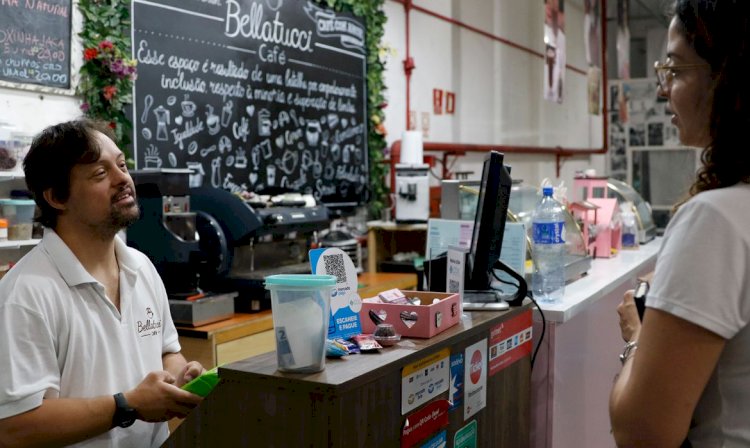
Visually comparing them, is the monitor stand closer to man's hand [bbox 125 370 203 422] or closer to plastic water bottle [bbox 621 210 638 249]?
man's hand [bbox 125 370 203 422]

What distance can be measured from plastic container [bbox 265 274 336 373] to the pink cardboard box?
388mm

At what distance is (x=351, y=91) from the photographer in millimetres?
5684

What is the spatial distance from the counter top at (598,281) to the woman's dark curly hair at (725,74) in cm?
110

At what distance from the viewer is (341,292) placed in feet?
5.84

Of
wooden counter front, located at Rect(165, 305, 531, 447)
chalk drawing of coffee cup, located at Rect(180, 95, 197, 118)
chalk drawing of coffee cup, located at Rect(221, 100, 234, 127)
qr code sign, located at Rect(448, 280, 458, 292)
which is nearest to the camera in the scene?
wooden counter front, located at Rect(165, 305, 531, 447)

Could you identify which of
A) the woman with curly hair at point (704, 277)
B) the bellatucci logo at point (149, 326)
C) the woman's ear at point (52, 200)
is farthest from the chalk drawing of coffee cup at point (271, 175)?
the woman with curly hair at point (704, 277)

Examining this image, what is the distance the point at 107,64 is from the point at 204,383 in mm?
2546

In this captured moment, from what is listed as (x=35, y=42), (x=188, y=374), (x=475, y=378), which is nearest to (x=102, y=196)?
(x=188, y=374)

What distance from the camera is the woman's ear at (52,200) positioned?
6.77 ft

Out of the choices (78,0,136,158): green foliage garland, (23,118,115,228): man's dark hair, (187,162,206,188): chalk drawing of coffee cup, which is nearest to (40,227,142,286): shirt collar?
(23,118,115,228): man's dark hair

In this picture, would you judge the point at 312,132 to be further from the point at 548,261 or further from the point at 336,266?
the point at 336,266

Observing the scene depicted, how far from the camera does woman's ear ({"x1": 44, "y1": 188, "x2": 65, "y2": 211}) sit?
6.77ft

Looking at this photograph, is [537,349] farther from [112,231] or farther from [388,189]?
[388,189]

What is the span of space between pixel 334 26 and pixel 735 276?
4672 millimetres
